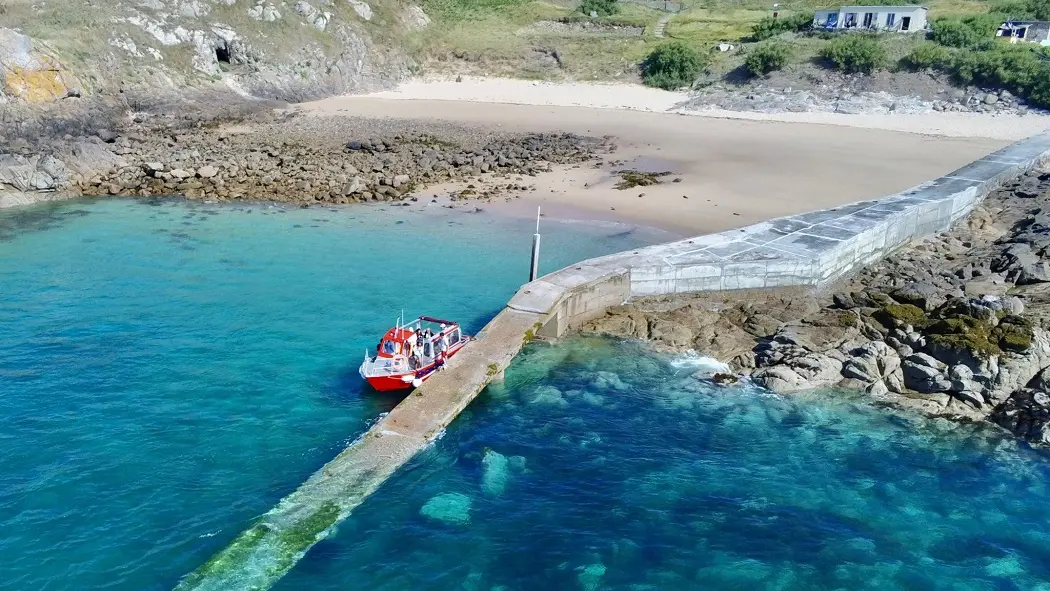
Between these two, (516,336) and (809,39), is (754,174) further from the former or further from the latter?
(809,39)

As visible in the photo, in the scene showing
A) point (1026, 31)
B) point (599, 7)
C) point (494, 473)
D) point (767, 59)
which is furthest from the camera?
point (599, 7)

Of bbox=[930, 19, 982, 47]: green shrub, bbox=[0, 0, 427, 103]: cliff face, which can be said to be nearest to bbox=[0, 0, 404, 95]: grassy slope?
bbox=[0, 0, 427, 103]: cliff face

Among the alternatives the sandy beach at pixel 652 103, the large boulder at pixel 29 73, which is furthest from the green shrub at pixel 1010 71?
the large boulder at pixel 29 73

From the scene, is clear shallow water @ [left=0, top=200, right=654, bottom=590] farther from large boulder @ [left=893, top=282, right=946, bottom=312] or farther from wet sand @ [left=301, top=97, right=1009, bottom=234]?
large boulder @ [left=893, top=282, right=946, bottom=312]

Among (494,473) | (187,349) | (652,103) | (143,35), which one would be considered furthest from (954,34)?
(187,349)

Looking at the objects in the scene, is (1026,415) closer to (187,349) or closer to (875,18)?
(187,349)

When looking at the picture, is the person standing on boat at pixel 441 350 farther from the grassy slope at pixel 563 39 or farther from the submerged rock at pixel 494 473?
the grassy slope at pixel 563 39
